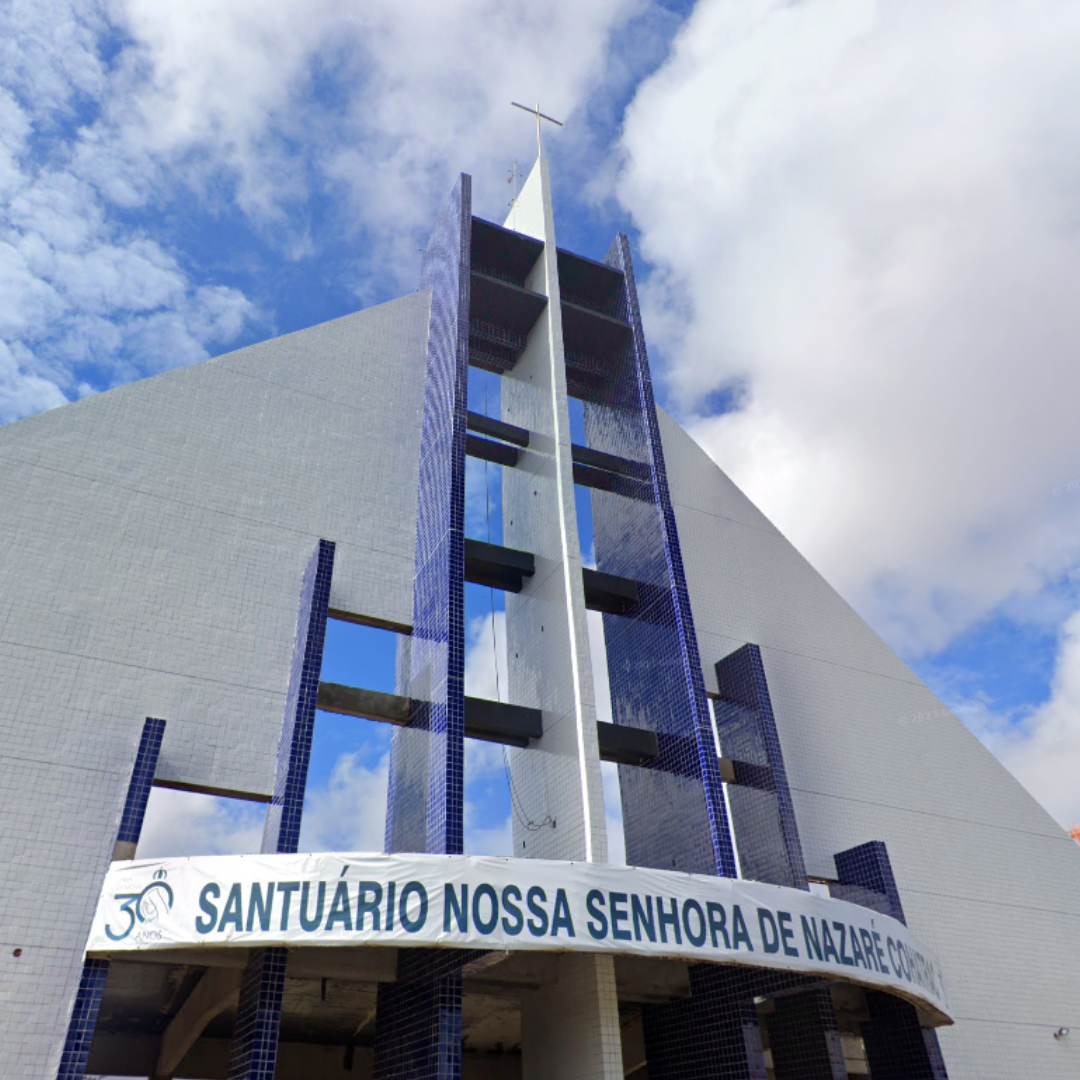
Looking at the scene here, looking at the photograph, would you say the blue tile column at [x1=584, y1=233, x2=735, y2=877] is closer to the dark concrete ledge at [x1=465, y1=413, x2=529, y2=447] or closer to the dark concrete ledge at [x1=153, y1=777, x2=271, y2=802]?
the dark concrete ledge at [x1=465, y1=413, x2=529, y2=447]

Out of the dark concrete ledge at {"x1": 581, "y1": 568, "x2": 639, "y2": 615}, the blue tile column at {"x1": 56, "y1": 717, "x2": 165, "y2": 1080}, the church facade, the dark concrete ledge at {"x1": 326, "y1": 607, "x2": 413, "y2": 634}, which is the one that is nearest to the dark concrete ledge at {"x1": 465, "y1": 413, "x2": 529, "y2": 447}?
the church facade

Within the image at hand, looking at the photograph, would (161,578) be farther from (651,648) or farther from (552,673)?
(651,648)

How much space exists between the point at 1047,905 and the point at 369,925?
598 inches

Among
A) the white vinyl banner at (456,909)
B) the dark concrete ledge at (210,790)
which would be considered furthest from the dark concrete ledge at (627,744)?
the dark concrete ledge at (210,790)

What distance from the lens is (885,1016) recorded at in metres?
14.6

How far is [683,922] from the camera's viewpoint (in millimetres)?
10383

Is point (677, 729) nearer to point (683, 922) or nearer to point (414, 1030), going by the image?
point (683, 922)

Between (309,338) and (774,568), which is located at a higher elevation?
(309,338)

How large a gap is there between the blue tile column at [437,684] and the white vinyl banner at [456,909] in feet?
4.15

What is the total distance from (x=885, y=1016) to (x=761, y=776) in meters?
4.01

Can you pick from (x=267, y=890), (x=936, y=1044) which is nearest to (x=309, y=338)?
(x=267, y=890)

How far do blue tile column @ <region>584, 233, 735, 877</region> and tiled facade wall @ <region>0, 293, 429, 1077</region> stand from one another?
4096 millimetres

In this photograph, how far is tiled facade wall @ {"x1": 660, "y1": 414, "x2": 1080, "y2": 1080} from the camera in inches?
651

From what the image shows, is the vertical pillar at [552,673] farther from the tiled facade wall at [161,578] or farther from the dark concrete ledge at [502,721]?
the tiled facade wall at [161,578]
